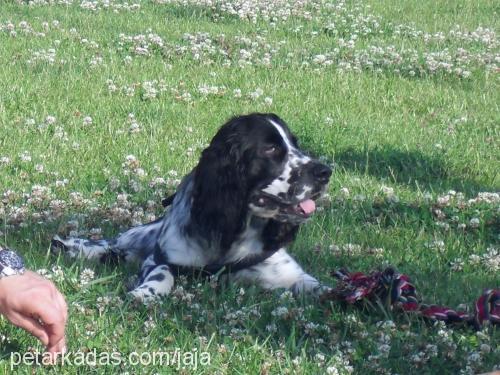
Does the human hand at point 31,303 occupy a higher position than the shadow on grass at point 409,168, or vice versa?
the human hand at point 31,303

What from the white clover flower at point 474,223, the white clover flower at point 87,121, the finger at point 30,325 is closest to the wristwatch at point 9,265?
the finger at point 30,325

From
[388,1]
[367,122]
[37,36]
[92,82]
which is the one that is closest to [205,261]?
[367,122]

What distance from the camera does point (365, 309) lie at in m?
5.48

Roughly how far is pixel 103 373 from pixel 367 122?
18.6 feet

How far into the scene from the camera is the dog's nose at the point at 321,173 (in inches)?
239

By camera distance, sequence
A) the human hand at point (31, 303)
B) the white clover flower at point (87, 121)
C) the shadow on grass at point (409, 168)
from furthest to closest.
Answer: the white clover flower at point (87, 121), the shadow on grass at point (409, 168), the human hand at point (31, 303)

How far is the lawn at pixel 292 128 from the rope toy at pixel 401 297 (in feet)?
0.21

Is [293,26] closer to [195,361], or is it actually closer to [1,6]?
[1,6]

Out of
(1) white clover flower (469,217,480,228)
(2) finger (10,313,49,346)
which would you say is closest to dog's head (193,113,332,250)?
(1) white clover flower (469,217,480,228)

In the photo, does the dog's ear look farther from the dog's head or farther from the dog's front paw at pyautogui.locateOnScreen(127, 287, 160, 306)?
the dog's front paw at pyautogui.locateOnScreen(127, 287, 160, 306)

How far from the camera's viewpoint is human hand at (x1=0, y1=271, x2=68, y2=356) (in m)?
3.15

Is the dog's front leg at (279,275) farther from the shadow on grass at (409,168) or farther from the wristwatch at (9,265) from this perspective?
the wristwatch at (9,265)

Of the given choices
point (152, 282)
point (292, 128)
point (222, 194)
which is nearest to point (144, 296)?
point (152, 282)

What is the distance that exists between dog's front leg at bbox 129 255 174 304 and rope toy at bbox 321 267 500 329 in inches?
33.6
